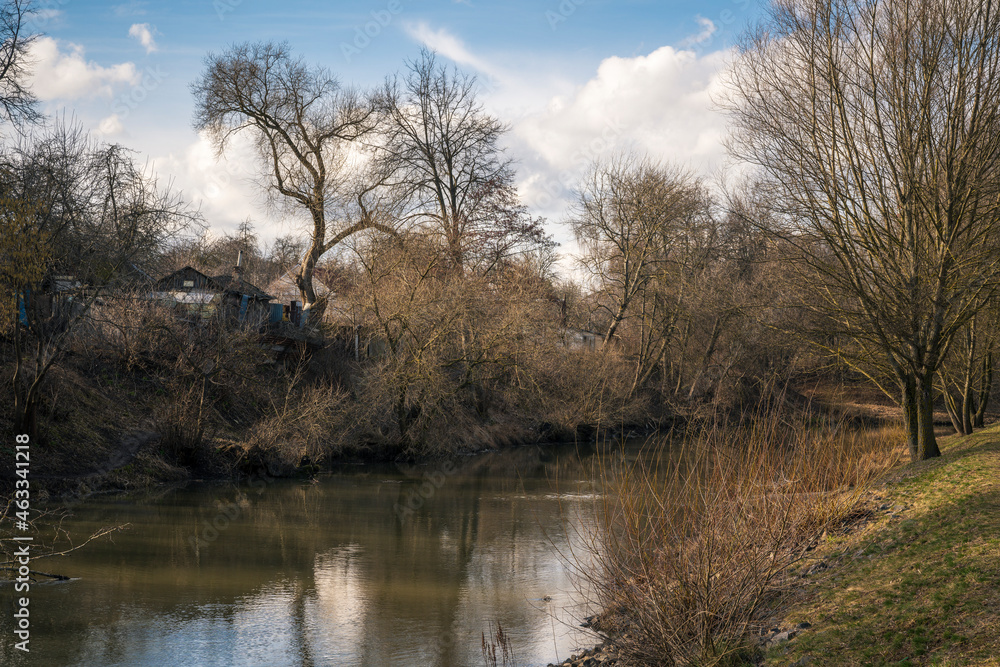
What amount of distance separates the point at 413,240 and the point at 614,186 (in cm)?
1337

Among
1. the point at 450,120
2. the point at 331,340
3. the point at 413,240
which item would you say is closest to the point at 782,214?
the point at 413,240

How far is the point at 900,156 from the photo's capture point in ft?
40.0

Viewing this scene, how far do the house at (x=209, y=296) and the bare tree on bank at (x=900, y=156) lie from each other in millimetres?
17671

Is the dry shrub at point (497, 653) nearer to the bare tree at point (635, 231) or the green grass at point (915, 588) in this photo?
the green grass at point (915, 588)

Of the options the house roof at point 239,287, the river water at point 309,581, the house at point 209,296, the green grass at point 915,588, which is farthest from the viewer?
the house roof at point 239,287

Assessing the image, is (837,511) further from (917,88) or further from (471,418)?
(471,418)

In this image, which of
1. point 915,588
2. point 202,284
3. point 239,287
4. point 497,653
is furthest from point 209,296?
point 915,588

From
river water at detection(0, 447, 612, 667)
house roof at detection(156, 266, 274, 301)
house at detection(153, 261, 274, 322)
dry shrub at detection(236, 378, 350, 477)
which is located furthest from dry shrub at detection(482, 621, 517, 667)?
house roof at detection(156, 266, 274, 301)

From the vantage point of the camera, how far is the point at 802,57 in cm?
1253

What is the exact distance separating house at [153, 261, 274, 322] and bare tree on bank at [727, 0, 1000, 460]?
17.7m

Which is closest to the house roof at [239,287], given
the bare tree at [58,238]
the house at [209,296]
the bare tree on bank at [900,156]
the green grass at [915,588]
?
the house at [209,296]

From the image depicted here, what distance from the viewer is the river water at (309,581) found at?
332 inches

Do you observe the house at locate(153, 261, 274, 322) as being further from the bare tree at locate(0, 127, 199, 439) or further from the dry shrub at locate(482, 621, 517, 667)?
the dry shrub at locate(482, 621, 517, 667)

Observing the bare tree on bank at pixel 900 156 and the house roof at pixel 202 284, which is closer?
the bare tree on bank at pixel 900 156
